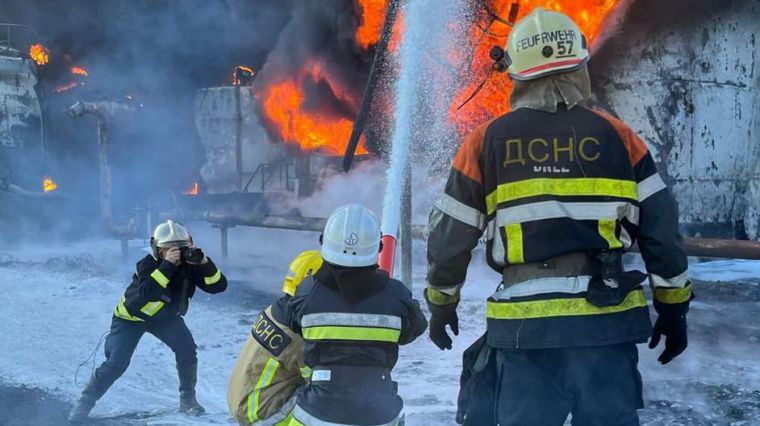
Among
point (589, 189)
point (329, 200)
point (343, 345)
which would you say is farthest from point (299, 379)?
point (329, 200)

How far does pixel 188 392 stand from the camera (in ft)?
15.9

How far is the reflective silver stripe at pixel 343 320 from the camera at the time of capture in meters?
2.62

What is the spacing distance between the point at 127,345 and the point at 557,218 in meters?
3.31

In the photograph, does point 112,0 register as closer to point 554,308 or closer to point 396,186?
point 396,186

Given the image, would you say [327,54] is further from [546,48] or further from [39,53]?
[546,48]

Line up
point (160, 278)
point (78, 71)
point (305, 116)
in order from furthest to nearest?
1. point (78, 71)
2. point (305, 116)
3. point (160, 278)

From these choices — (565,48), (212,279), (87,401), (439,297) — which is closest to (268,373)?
(439,297)

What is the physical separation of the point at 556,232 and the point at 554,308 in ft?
0.85

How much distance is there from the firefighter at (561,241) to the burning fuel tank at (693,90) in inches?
336

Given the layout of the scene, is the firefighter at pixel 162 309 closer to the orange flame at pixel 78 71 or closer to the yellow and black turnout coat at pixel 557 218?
the yellow and black turnout coat at pixel 557 218

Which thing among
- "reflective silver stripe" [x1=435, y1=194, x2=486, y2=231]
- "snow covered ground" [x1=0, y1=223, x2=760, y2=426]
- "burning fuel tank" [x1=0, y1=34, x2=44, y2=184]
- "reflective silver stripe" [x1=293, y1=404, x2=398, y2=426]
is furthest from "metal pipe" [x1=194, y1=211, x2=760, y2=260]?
"burning fuel tank" [x1=0, y1=34, x2=44, y2=184]

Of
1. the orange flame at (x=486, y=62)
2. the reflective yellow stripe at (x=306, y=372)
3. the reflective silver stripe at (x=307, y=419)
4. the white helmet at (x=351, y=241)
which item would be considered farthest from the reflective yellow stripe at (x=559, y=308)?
the orange flame at (x=486, y=62)

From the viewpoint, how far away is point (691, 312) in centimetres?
767

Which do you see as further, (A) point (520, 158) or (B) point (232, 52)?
(B) point (232, 52)
